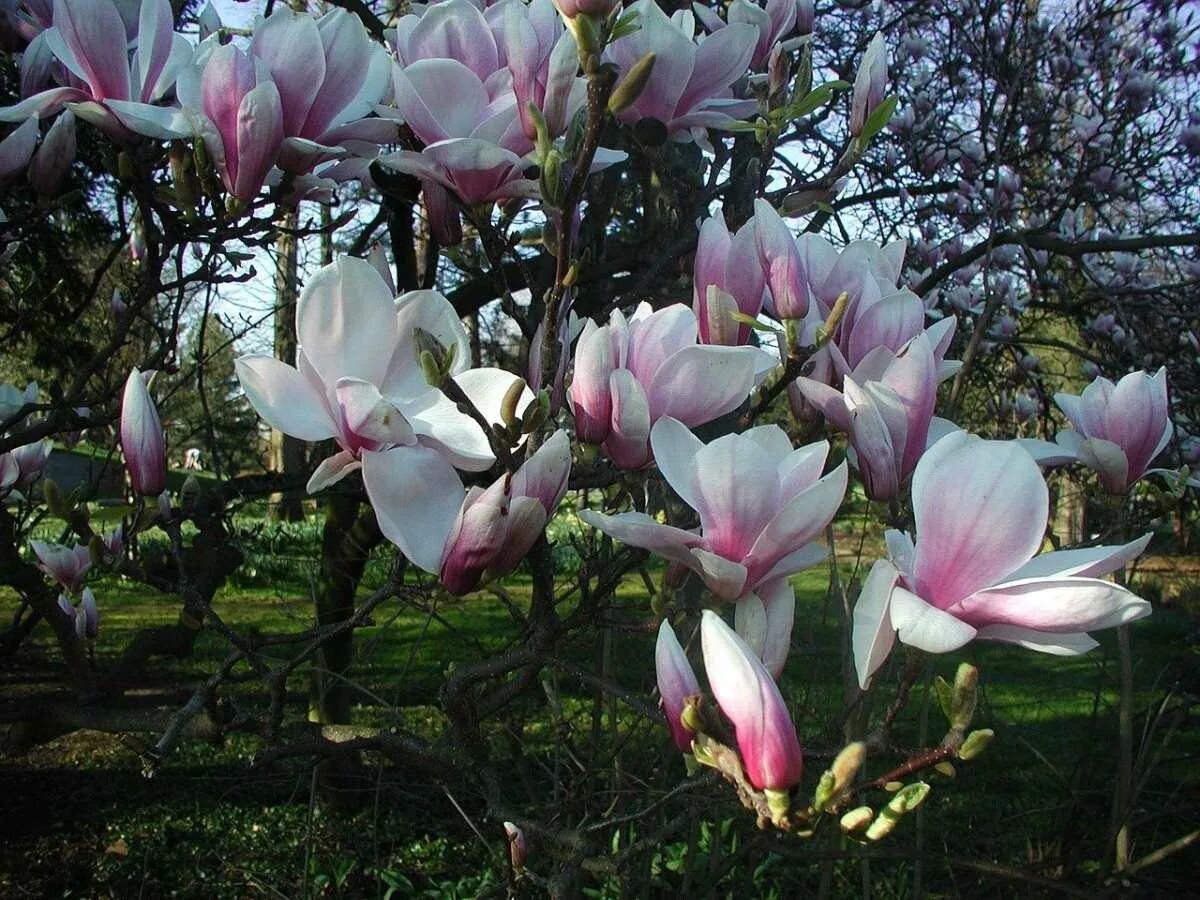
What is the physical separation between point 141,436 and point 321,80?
0.39 meters

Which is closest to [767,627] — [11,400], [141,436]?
[141,436]

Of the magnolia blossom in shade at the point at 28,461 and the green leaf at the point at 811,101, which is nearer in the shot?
the green leaf at the point at 811,101

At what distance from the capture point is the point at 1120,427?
1.07 metres

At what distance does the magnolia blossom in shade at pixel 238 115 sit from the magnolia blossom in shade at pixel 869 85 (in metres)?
0.70

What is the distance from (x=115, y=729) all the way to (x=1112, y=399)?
1441 millimetres

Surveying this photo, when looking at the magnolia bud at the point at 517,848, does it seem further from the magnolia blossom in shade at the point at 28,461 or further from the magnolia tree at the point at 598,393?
the magnolia blossom in shade at the point at 28,461

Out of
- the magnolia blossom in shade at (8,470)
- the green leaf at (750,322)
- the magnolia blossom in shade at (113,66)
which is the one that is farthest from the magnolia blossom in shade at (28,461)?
the green leaf at (750,322)

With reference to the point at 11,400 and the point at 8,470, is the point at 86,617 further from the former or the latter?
the point at 11,400

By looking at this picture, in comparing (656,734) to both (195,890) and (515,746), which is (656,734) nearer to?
(515,746)

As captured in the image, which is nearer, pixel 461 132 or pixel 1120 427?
pixel 461 132

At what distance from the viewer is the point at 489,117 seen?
884 mm

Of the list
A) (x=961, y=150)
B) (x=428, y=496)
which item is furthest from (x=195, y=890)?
(x=961, y=150)

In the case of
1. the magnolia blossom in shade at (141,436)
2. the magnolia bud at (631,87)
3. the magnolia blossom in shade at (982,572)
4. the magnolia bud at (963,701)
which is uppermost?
the magnolia bud at (631,87)

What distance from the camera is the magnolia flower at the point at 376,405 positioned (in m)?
0.72
